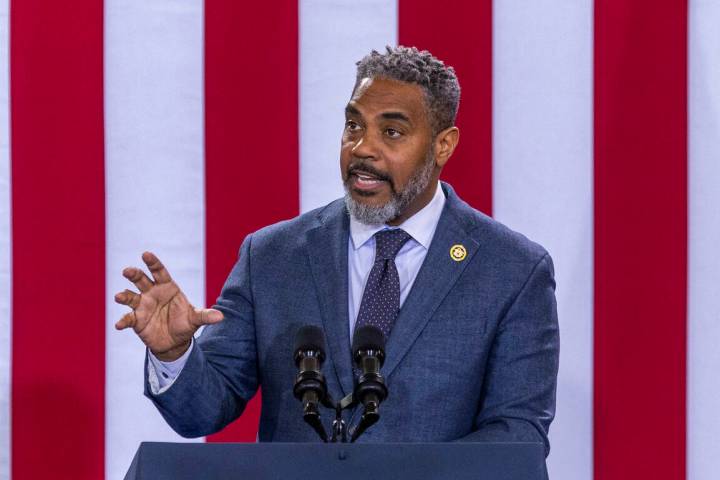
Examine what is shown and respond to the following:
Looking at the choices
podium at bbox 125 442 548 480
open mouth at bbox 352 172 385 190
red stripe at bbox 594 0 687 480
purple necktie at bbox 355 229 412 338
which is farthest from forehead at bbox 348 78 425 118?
podium at bbox 125 442 548 480

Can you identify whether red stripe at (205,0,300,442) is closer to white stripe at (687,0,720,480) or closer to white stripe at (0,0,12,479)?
white stripe at (0,0,12,479)

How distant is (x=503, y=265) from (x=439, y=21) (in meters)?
0.63

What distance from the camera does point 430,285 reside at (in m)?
1.84

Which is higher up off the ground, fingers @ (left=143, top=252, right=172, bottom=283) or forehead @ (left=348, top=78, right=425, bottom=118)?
forehead @ (left=348, top=78, right=425, bottom=118)

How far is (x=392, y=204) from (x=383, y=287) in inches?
5.4

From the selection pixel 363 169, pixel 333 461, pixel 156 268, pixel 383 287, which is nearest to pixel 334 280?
pixel 383 287

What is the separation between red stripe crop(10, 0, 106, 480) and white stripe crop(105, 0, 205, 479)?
28 millimetres

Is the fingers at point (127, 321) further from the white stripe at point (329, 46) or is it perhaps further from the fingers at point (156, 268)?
the white stripe at point (329, 46)

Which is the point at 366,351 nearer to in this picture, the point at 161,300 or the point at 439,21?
the point at 161,300

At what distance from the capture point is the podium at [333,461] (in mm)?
1201

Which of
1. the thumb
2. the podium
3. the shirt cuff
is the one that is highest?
the thumb

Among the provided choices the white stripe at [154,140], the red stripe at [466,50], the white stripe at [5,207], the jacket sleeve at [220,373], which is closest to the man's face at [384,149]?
the jacket sleeve at [220,373]

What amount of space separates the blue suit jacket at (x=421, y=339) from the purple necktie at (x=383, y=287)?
3cm

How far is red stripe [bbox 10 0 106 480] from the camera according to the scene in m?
2.27
